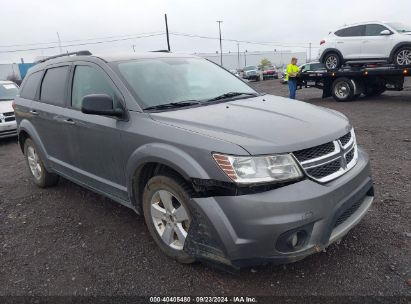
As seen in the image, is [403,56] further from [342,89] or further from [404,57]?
[342,89]

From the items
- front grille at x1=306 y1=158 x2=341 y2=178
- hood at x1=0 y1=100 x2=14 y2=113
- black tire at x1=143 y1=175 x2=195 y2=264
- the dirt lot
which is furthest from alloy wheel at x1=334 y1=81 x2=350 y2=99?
black tire at x1=143 y1=175 x2=195 y2=264

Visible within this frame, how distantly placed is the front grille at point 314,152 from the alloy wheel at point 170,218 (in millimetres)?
938

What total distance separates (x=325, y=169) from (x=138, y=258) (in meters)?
1.78

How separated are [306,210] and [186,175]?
0.86 metres

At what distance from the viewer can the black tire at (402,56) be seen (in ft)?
39.6

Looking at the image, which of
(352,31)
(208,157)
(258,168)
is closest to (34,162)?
(208,157)

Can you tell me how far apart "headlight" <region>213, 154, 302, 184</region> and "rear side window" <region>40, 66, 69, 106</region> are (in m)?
2.55

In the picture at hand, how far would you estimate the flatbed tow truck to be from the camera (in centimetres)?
1244

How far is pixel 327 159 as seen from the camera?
8.59 ft

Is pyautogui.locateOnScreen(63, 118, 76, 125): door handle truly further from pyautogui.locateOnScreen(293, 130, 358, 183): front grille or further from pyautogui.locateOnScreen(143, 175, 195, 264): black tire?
pyautogui.locateOnScreen(293, 130, 358, 183): front grille

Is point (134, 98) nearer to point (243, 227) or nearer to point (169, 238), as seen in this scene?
point (169, 238)

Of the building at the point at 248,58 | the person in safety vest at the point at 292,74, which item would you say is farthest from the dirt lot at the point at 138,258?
the building at the point at 248,58

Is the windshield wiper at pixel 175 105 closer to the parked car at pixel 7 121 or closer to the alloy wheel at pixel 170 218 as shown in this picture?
the alloy wheel at pixel 170 218

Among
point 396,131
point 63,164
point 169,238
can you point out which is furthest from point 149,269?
point 396,131
